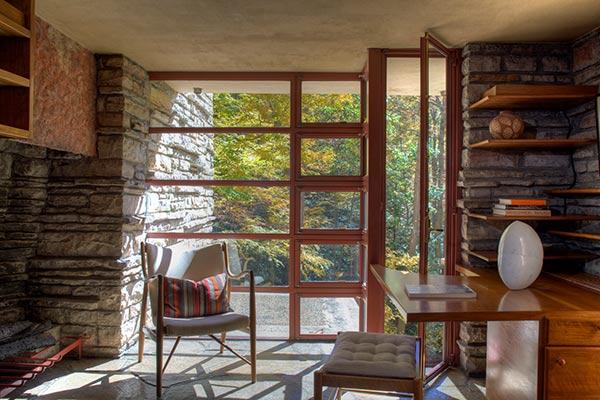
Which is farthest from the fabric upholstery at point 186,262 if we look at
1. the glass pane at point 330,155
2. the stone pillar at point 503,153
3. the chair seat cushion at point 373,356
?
the stone pillar at point 503,153

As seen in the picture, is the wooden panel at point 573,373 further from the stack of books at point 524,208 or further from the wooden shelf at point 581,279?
the stack of books at point 524,208

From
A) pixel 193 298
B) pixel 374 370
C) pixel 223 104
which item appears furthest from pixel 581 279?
pixel 223 104

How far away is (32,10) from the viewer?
233cm

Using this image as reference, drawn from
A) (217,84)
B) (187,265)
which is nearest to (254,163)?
(217,84)

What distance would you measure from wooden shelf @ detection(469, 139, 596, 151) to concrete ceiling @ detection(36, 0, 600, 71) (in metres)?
0.69

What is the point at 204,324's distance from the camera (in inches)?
116

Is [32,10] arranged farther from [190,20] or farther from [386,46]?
[386,46]

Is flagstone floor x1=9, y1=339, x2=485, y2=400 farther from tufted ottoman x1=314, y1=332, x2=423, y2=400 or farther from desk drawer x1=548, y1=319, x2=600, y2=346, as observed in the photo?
desk drawer x1=548, y1=319, x2=600, y2=346

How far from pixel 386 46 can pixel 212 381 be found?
98.0 inches

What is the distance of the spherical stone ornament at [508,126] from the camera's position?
9.70ft

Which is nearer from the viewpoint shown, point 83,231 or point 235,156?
point 83,231

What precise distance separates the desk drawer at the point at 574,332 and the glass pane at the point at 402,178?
1.40 m

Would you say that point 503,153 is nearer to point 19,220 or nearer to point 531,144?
point 531,144

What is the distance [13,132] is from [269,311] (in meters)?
2.36
